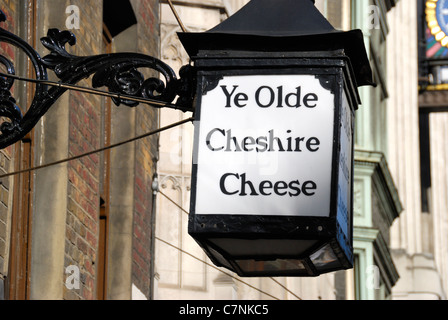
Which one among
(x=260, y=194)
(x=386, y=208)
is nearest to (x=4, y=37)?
(x=260, y=194)

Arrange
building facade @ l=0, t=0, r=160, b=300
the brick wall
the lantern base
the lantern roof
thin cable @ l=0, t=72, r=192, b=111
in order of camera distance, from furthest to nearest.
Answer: the brick wall → building facade @ l=0, t=0, r=160, b=300 → thin cable @ l=0, t=72, r=192, b=111 → the lantern roof → the lantern base

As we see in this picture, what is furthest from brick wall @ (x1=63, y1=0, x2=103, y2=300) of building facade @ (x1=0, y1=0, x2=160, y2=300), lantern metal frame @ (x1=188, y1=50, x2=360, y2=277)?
lantern metal frame @ (x1=188, y1=50, x2=360, y2=277)

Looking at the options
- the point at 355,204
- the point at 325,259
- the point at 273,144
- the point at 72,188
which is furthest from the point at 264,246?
the point at 355,204

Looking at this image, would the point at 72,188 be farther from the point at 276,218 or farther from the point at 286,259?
the point at 276,218

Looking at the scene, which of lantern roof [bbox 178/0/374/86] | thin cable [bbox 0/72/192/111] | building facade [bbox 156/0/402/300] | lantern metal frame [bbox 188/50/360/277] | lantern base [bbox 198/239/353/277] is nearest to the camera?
lantern metal frame [bbox 188/50/360/277]

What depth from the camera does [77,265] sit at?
9.39m

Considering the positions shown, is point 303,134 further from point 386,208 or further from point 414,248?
point 414,248

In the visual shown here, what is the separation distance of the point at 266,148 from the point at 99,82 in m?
1.01

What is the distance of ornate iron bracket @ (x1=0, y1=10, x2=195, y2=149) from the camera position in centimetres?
639

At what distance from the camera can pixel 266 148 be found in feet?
19.5

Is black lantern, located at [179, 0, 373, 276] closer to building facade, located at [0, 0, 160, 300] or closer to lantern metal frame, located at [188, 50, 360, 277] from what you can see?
lantern metal frame, located at [188, 50, 360, 277]

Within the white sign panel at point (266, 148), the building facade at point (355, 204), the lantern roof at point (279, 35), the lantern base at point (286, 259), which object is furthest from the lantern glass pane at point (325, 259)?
the building facade at point (355, 204)

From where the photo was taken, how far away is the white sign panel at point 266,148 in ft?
19.5

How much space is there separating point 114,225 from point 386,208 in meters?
17.1
